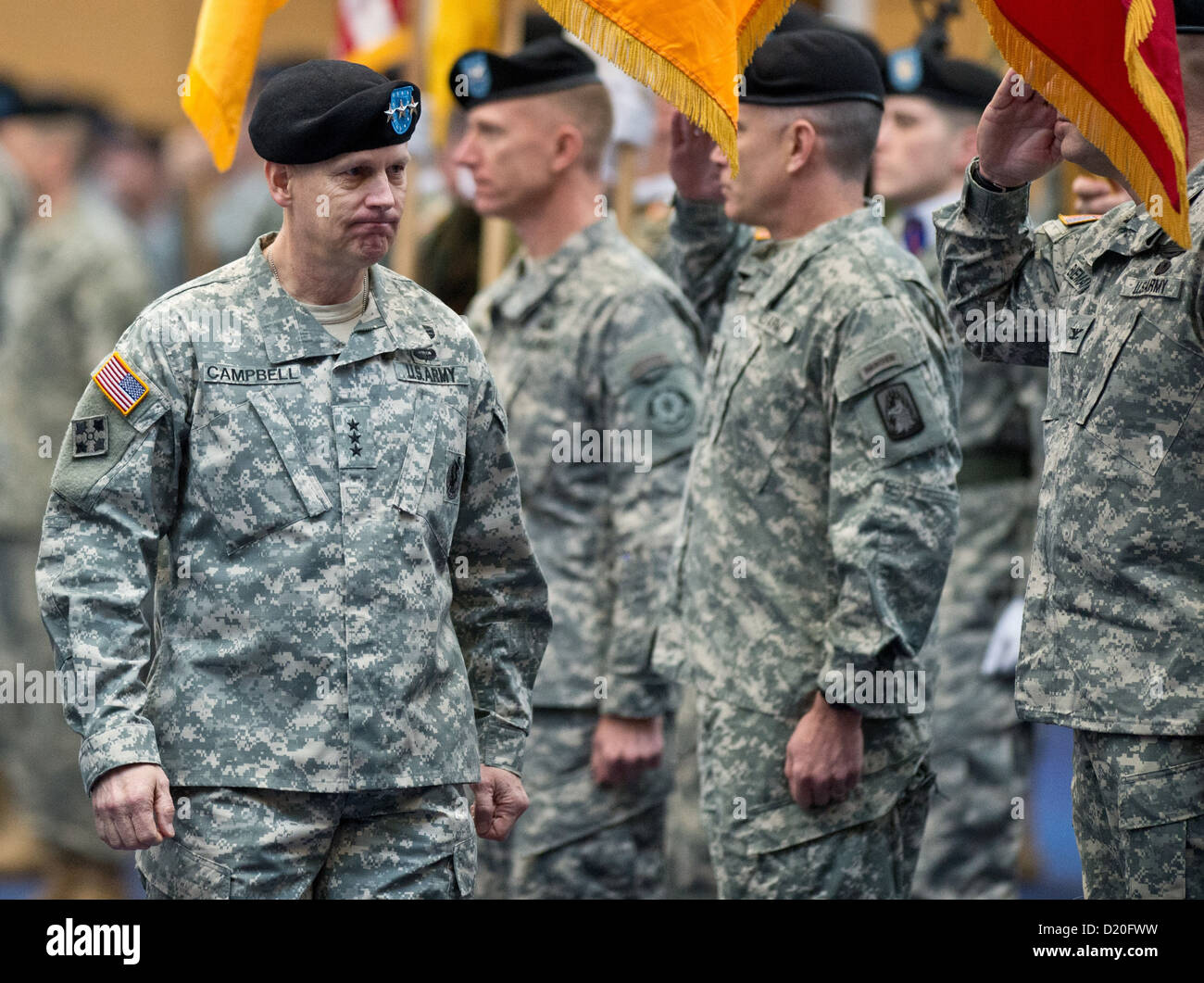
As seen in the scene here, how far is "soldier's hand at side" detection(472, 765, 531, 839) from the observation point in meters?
2.83

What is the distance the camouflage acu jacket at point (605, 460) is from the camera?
4.02 m

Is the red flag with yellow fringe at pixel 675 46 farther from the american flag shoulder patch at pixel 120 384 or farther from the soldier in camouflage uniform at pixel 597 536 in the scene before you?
the soldier in camouflage uniform at pixel 597 536

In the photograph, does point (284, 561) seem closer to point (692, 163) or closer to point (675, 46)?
point (675, 46)

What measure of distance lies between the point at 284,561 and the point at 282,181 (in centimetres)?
58

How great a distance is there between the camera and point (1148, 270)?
2.64 metres

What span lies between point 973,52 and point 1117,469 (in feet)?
12.3

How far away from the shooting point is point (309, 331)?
105 inches

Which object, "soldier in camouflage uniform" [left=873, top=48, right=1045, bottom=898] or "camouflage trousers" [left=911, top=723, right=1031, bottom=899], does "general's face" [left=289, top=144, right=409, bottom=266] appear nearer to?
"soldier in camouflage uniform" [left=873, top=48, right=1045, bottom=898]

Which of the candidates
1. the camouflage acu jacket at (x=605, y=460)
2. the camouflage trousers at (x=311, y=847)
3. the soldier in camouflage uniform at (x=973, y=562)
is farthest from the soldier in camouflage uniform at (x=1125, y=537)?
the soldier in camouflage uniform at (x=973, y=562)

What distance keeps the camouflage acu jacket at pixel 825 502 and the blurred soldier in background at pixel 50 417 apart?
2.66 meters

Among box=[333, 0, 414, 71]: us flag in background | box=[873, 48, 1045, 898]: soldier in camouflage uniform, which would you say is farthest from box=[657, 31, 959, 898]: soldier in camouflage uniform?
box=[333, 0, 414, 71]: us flag in background

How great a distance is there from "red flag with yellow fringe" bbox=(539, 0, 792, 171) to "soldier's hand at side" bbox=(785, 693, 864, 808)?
3.39 feet
